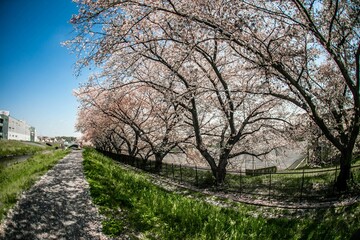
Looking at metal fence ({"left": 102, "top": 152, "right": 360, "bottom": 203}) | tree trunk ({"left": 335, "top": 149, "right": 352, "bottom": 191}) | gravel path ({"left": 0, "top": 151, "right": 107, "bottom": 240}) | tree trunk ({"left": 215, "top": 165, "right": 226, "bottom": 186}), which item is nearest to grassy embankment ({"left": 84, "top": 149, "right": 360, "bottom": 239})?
gravel path ({"left": 0, "top": 151, "right": 107, "bottom": 240})

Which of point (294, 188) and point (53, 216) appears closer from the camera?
point (53, 216)

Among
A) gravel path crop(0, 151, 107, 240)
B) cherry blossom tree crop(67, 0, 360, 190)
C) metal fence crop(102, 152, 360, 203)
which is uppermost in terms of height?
cherry blossom tree crop(67, 0, 360, 190)

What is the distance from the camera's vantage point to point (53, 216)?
251 inches

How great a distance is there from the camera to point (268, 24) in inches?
339

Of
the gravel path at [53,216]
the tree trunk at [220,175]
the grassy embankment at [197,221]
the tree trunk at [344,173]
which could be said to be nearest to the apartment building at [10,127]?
the tree trunk at [220,175]

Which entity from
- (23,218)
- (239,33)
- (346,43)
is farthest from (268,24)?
(23,218)

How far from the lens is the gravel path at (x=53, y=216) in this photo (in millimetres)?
5535

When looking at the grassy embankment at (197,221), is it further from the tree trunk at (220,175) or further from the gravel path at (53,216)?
the tree trunk at (220,175)

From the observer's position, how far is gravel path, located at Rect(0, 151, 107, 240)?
5535 millimetres

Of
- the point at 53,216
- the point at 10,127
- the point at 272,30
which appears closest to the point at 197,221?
the point at 53,216

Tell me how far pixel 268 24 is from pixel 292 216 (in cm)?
705

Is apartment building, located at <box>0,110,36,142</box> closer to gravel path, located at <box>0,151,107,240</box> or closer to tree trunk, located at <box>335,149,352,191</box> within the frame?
gravel path, located at <box>0,151,107,240</box>

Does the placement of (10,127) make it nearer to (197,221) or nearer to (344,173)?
(197,221)

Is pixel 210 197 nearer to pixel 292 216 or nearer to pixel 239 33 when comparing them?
pixel 292 216
